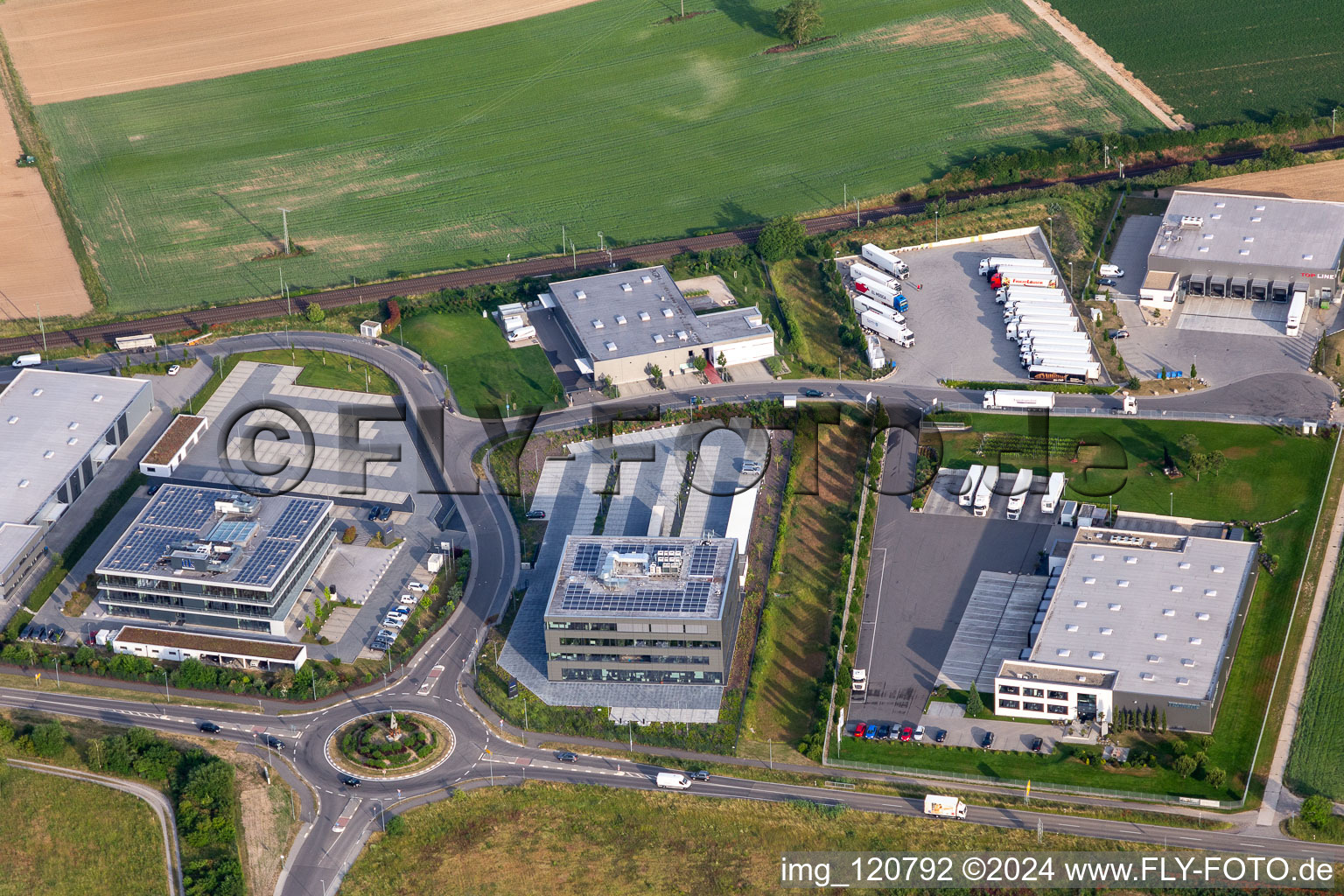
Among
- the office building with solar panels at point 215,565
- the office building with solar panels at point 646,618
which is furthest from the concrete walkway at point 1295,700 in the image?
the office building with solar panels at point 215,565

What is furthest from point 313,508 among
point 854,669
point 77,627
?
point 854,669

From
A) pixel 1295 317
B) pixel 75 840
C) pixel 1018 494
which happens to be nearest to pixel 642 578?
pixel 1018 494

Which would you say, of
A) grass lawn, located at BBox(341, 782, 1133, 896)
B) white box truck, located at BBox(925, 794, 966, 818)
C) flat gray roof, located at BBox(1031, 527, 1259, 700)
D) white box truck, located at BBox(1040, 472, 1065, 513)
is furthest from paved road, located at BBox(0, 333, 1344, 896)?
white box truck, located at BBox(1040, 472, 1065, 513)

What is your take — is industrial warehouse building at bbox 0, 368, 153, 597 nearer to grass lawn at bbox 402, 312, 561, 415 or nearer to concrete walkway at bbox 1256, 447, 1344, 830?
grass lawn at bbox 402, 312, 561, 415

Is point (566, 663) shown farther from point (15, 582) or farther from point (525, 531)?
point (15, 582)

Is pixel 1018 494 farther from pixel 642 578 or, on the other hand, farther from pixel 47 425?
pixel 47 425
